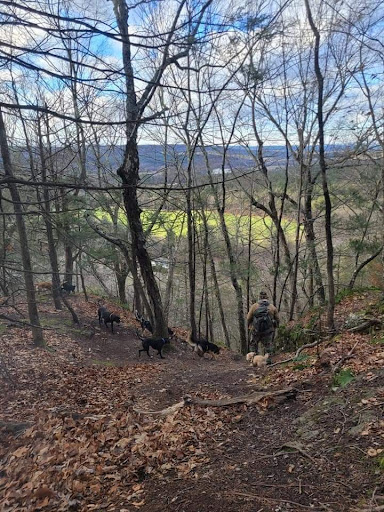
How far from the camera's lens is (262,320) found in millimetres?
10656

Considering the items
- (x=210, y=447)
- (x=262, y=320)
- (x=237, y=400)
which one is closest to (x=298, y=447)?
(x=210, y=447)

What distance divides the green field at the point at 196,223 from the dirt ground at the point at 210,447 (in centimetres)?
1018

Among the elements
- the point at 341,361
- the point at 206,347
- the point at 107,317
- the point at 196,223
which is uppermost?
the point at 196,223

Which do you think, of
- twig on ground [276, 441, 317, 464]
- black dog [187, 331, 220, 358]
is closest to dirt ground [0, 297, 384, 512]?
twig on ground [276, 441, 317, 464]

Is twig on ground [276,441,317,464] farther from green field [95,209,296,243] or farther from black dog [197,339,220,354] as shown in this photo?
green field [95,209,296,243]

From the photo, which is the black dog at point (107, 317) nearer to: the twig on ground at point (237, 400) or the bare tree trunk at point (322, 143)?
the bare tree trunk at point (322, 143)

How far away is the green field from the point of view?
18.1 m

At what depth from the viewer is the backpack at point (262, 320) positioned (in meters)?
10.7

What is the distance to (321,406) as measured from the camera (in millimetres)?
4867

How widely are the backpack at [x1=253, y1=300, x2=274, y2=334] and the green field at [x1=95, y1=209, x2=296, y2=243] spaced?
6788 millimetres

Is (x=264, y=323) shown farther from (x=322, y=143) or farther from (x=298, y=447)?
(x=298, y=447)

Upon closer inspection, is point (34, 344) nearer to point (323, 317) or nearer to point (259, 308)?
point (259, 308)

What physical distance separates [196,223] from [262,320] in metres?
11.4

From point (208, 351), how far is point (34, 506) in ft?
39.7
